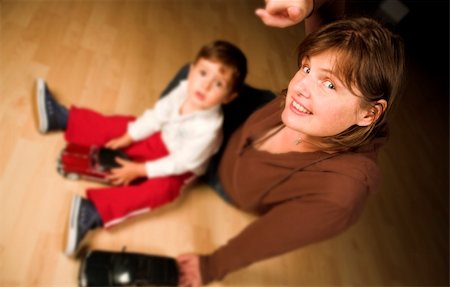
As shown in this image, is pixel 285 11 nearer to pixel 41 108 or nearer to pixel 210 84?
pixel 210 84

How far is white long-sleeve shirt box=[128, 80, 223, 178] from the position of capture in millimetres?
789

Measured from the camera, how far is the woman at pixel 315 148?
0.21 meters

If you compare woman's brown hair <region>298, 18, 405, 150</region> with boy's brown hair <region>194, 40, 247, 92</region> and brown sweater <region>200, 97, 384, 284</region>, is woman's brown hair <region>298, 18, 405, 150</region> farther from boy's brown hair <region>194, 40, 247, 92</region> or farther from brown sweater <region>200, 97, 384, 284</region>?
boy's brown hair <region>194, 40, 247, 92</region>

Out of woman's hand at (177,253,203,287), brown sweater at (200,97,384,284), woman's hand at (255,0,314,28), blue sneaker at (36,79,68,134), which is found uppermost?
woman's hand at (255,0,314,28)

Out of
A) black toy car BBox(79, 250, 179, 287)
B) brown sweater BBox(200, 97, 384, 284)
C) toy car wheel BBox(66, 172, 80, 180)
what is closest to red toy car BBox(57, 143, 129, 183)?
toy car wheel BBox(66, 172, 80, 180)

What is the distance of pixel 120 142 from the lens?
88 cm

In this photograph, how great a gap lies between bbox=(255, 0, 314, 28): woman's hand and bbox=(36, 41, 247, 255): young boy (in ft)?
1.50

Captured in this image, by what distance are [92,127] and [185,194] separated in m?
0.32

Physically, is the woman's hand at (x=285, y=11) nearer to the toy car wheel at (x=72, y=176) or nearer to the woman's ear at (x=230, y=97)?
the woman's ear at (x=230, y=97)

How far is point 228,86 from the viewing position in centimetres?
75

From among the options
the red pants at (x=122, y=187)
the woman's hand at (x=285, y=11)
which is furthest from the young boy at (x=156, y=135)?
the woman's hand at (x=285, y=11)

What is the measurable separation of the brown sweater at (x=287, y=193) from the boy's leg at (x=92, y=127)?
13.8 inches

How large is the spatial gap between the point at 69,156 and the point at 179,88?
33 cm

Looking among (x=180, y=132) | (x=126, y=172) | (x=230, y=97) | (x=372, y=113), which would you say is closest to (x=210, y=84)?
(x=230, y=97)
